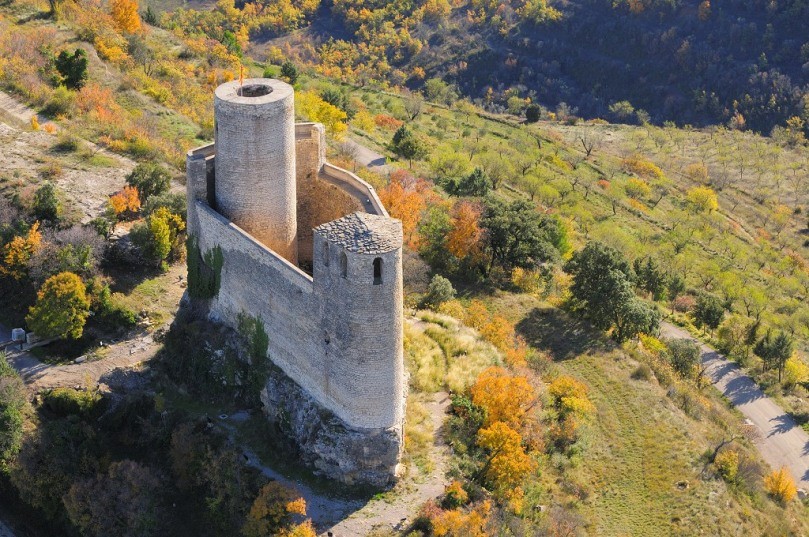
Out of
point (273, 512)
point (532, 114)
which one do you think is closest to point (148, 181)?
point (273, 512)

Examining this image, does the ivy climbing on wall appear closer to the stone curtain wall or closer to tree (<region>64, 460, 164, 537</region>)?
the stone curtain wall

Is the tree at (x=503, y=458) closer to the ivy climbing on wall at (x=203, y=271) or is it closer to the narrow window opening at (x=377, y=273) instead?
the narrow window opening at (x=377, y=273)

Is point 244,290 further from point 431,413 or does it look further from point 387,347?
point 431,413

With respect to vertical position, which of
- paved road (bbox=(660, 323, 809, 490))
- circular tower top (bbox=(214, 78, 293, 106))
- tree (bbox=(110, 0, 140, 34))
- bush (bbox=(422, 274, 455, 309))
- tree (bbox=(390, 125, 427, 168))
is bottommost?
paved road (bbox=(660, 323, 809, 490))

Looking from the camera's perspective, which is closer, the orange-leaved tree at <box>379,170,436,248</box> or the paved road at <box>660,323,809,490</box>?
the paved road at <box>660,323,809,490</box>

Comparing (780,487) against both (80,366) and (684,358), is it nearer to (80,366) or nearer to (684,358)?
(684,358)

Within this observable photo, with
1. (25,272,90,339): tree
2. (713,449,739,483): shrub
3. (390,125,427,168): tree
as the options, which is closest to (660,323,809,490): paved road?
(713,449,739,483): shrub

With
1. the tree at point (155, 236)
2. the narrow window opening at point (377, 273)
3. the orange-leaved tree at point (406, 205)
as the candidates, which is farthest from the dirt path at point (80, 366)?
the orange-leaved tree at point (406, 205)
